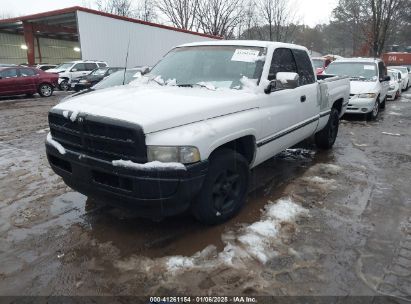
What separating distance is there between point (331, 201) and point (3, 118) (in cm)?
987

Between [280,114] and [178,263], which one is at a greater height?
[280,114]

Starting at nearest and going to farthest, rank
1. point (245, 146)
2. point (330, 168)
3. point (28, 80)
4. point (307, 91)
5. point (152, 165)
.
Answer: point (152, 165)
point (245, 146)
point (307, 91)
point (330, 168)
point (28, 80)

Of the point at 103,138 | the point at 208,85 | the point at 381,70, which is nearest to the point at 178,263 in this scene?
the point at 103,138

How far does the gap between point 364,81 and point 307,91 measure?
6.03m

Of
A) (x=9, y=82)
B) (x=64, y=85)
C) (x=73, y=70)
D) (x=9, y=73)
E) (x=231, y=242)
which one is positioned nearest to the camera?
(x=231, y=242)

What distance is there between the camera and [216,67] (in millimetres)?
4309

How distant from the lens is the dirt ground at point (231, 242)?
284 centimetres

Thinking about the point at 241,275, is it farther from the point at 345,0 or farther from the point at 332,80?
the point at 345,0

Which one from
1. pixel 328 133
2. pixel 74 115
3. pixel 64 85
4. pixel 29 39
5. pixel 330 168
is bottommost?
pixel 330 168

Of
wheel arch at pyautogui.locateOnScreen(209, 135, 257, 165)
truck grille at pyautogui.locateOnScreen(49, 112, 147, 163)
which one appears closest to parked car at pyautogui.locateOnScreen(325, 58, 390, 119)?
wheel arch at pyautogui.locateOnScreen(209, 135, 257, 165)

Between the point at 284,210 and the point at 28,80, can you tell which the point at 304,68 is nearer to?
the point at 284,210

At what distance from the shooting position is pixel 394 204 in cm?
434

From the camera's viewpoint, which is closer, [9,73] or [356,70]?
[356,70]

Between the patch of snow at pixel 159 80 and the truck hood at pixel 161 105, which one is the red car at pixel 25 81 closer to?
the patch of snow at pixel 159 80
